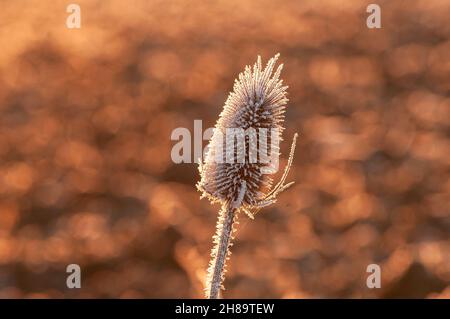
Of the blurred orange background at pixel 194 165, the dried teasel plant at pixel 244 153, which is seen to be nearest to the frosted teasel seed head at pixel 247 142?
the dried teasel plant at pixel 244 153

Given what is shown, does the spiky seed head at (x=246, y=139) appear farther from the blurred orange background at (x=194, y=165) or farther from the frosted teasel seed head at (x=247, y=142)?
the blurred orange background at (x=194, y=165)

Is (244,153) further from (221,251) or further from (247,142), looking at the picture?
(221,251)

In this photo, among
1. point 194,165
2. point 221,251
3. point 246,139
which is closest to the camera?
point 221,251

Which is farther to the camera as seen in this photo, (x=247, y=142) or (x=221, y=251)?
(x=247, y=142)

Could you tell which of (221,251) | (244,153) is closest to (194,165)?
(244,153)

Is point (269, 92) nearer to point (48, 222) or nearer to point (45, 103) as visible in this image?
point (48, 222)

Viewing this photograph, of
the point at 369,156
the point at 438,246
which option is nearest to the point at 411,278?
the point at 438,246

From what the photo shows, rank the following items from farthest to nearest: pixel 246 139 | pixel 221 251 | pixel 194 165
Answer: pixel 194 165 → pixel 246 139 → pixel 221 251

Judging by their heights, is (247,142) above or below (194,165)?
below
